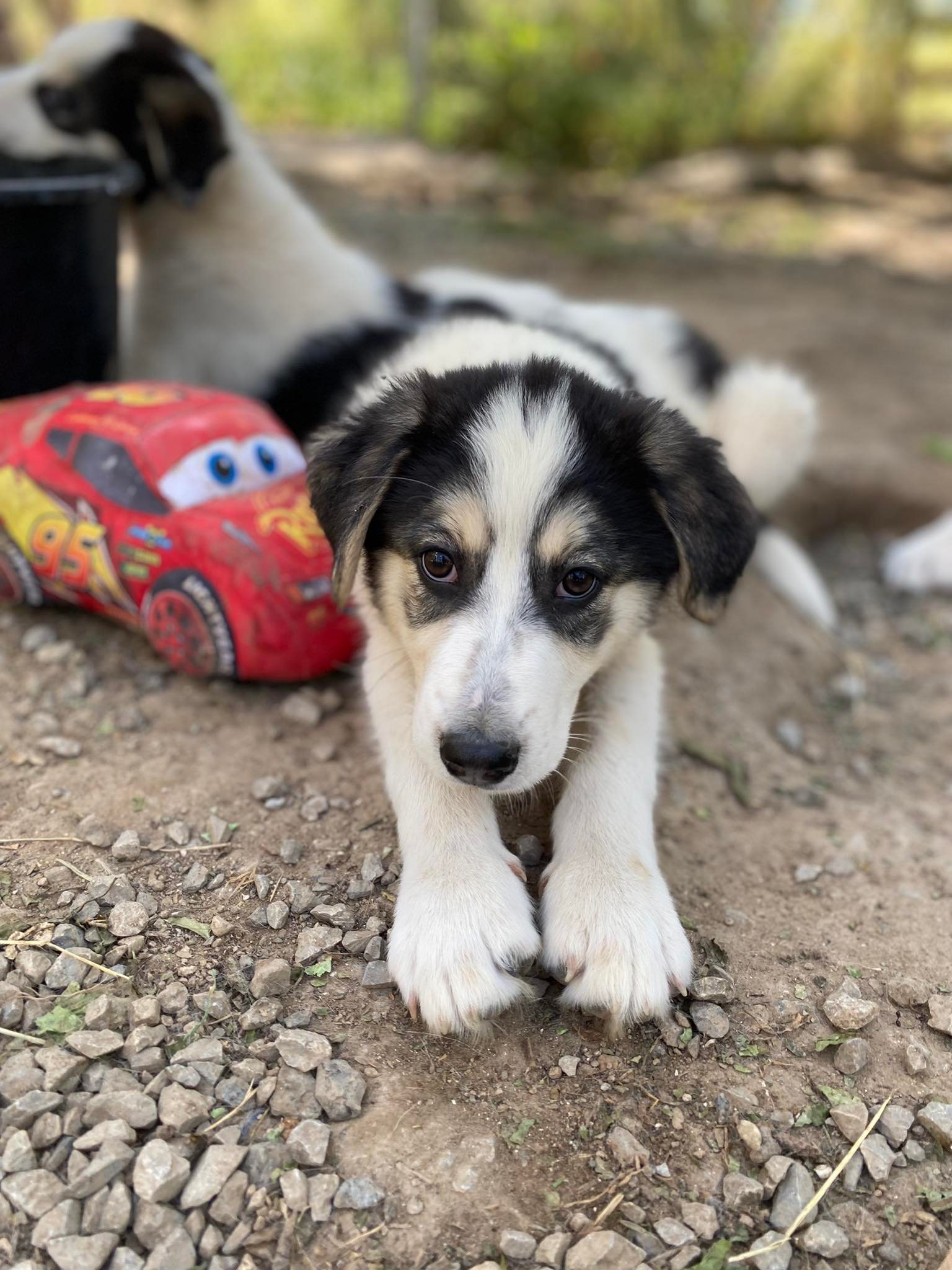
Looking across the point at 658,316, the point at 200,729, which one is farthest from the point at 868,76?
the point at 200,729

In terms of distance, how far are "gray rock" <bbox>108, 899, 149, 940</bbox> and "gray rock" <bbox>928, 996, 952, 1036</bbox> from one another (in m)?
1.63

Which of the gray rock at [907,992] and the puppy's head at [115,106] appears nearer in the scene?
the gray rock at [907,992]

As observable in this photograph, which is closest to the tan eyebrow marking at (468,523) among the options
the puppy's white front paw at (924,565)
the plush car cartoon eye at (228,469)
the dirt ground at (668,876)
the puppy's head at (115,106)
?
the dirt ground at (668,876)

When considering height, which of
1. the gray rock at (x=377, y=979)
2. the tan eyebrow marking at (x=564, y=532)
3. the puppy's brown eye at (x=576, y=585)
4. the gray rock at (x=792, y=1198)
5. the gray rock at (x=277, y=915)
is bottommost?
the gray rock at (x=792, y=1198)

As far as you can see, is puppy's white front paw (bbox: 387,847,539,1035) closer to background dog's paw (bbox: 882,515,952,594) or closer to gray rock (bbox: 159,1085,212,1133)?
gray rock (bbox: 159,1085,212,1133)

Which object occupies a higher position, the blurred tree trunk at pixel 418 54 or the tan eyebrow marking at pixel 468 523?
the tan eyebrow marking at pixel 468 523

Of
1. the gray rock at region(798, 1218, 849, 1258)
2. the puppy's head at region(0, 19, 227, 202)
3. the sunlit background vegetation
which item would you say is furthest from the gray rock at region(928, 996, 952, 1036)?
the sunlit background vegetation

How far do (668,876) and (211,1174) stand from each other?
121 cm

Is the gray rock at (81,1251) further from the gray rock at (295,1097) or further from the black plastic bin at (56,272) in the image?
the black plastic bin at (56,272)

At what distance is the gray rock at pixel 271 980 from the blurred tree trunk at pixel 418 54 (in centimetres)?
1082

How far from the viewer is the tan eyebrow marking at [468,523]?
2475mm

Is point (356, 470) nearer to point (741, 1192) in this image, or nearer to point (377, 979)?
Result: point (377, 979)

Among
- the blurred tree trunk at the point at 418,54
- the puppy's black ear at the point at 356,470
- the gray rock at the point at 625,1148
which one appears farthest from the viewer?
the blurred tree trunk at the point at 418,54

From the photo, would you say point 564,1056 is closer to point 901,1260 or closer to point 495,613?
point 901,1260
